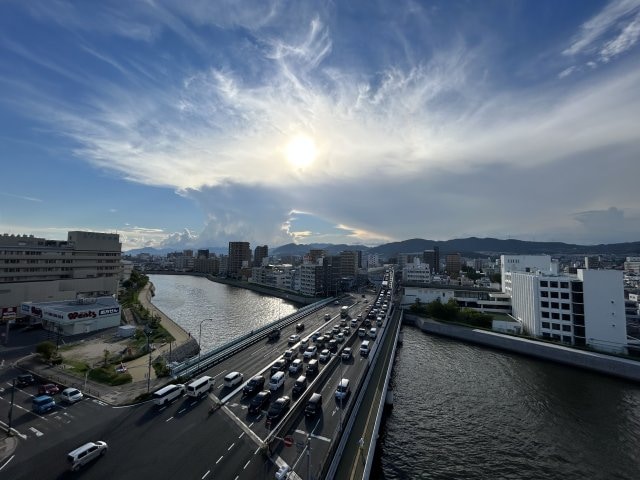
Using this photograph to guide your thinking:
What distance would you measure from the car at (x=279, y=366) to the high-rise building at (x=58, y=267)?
55.9m

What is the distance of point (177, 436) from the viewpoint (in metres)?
22.2

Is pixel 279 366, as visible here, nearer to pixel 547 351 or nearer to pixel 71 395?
pixel 71 395

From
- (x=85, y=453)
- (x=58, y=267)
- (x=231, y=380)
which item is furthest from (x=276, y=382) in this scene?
(x=58, y=267)

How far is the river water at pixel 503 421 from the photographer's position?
79.7 ft

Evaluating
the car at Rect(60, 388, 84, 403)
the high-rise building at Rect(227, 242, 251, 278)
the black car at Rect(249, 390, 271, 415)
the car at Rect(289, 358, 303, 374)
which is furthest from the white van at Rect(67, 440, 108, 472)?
the high-rise building at Rect(227, 242, 251, 278)

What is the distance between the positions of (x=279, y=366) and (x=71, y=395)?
19.2 m

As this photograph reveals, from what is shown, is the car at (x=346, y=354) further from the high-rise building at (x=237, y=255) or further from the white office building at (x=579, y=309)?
the high-rise building at (x=237, y=255)

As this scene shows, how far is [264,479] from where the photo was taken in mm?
17969

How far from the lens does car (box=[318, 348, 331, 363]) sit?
1534 inches

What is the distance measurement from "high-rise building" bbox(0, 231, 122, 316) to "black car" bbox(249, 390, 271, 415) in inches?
2359

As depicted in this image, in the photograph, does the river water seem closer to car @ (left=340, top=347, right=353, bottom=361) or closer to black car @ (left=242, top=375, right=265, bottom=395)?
car @ (left=340, top=347, right=353, bottom=361)

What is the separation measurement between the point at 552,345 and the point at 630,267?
538 feet

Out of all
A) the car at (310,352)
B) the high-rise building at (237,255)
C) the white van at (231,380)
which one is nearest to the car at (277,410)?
the white van at (231,380)

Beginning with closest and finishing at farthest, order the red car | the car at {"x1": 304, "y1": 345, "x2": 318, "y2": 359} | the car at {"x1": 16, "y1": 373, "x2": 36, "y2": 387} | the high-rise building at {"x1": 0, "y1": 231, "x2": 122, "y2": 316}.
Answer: the red car
the car at {"x1": 16, "y1": 373, "x2": 36, "y2": 387}
the car at {"x1": 304, "y1": 345, "x2": 318, "y2": 359}
the high-rise building at {"x1": 0, "y1": 231, "x2": 122, "y2": 316}
